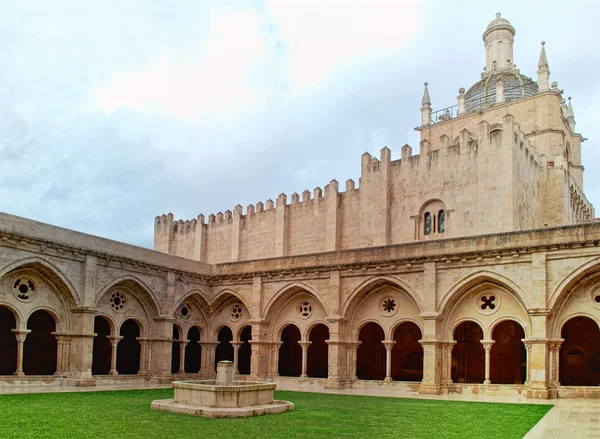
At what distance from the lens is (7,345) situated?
70.5ft

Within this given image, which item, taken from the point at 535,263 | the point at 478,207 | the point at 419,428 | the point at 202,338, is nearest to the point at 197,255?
the point at 202,338

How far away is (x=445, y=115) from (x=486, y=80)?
11.2 ft

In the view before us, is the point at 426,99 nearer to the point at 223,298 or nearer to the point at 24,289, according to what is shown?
the point at 223,298

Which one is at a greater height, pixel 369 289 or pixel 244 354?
pixel 369 289

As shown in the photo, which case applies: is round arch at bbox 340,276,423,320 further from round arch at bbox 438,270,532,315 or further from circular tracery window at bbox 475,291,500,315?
circular tracery window at bbox 475,291,500,315

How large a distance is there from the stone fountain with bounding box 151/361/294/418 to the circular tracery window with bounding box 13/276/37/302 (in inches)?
299

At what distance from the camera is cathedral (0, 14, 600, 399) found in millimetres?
18094

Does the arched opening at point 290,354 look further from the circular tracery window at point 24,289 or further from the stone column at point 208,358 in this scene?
the circular tracery window at point 24,289

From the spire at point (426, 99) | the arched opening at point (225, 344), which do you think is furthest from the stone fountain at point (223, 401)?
the spire at point (426, 99)

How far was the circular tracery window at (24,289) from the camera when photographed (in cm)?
1841

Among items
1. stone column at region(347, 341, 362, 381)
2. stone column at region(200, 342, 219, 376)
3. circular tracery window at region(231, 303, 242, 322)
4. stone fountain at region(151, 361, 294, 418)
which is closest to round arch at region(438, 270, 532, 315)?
stone column at region(347, 341, 362, 381)

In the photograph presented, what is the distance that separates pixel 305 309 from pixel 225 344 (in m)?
5.55

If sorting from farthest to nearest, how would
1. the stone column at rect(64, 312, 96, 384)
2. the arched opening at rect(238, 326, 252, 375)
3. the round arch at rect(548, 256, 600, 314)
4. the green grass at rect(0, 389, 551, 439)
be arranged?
1. the arched opening at rect(238, 326, 252, 375)
2. the stone column at rect(64, 312, 96, 384)
3. the round arch at rect(548, 256, 600, 314)
4. the green grass at rect(0, 389, 551, 439)

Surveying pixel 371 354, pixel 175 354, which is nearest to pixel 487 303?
pixel 371 354
